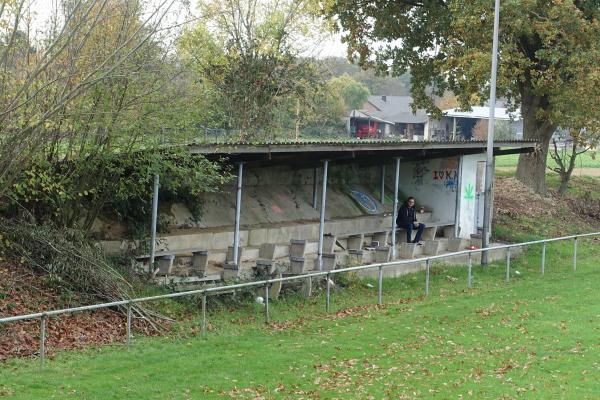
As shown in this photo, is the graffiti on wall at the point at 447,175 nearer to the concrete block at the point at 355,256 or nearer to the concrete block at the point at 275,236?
the concrete block at the point at 355,256

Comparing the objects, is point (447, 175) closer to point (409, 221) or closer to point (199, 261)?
point (409, 221)

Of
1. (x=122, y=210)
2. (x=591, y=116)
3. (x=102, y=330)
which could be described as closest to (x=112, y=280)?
(x=102, y=330)

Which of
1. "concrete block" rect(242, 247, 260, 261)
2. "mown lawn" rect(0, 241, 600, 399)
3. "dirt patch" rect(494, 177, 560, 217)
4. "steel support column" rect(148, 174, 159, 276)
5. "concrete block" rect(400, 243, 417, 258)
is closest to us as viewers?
"mown lawn" rect(0, 241, 600, 399)

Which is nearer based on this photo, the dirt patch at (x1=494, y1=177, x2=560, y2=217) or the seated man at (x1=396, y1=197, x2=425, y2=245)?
the seated man at (x1=396, y1=197, x2=425, y2=245)

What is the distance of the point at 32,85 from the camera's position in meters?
14.3

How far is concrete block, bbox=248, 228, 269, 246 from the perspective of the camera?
73.5ft

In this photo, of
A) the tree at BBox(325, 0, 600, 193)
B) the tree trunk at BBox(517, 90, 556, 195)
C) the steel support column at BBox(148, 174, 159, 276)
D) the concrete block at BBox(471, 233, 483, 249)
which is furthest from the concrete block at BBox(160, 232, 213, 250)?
the tree trunk at BBox(517, 90, 556, 195)

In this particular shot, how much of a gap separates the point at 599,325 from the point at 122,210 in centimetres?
950

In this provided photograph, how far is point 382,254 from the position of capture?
940 inches

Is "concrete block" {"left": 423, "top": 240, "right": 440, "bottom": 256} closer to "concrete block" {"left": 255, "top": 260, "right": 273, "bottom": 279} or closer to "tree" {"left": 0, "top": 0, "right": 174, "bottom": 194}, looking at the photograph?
"concrete block" {"left": 255, "top": 260, "right": 273, "bottom": 279}

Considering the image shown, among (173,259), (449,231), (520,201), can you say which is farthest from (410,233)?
(520,201)

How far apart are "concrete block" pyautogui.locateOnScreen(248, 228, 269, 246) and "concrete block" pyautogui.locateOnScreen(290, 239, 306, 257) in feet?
2.84

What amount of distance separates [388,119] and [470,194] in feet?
202

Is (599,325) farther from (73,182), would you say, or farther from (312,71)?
(312,71)
